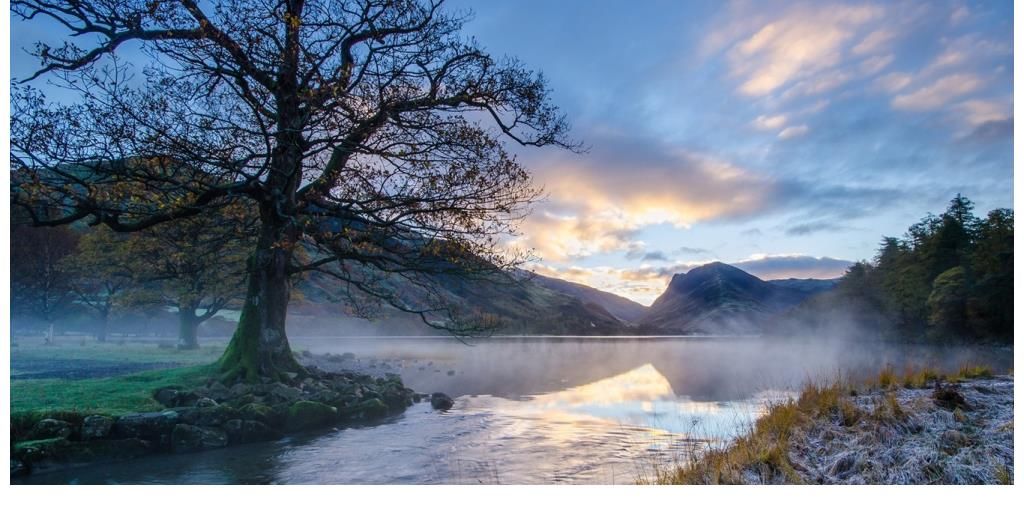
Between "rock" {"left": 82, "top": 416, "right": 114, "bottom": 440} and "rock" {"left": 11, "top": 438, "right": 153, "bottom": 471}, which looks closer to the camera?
"rock" {"left": 11, "top": 438, "right": 153, "bottom": 471}

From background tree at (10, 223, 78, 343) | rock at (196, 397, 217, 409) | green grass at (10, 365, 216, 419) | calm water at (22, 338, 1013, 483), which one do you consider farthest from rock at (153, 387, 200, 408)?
background tree at (10, 223, 78, 343)

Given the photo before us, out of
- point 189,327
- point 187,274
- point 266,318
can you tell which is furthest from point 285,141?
point 189,327

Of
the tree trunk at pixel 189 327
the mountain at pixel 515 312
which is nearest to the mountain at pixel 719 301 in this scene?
the mountain at pixel 515 312

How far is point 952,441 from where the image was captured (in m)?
5.37

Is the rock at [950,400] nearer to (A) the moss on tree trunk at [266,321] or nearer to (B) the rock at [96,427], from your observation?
(B) the rock at [96,427]

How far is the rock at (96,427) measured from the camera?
7445 mm

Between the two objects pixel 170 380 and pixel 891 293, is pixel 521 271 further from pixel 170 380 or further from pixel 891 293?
pixel 891 293

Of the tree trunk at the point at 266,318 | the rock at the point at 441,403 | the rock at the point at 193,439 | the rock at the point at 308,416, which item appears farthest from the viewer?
the rock at the point at 441,403

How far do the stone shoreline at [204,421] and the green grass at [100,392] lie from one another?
409mm

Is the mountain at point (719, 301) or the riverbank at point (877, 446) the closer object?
the riverbank at point (877, 446)

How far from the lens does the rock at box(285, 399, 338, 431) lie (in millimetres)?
9602

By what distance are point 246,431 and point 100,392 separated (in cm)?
392

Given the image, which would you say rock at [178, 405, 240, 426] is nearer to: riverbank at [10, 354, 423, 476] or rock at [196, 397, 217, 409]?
riverbank at [10, 354, 423, 476]

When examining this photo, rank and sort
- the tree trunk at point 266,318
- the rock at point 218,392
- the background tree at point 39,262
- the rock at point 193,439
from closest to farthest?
the rock at point 193,439, the rock at point 218,392, the tree trunk at point 266,318, the background tree at point 39,262
